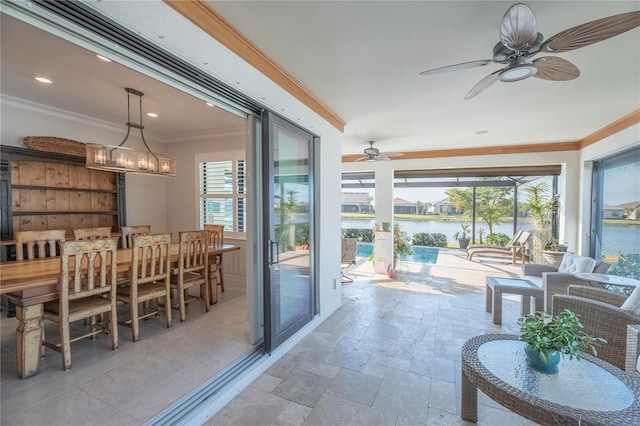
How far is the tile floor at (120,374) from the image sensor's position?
1.84 metres

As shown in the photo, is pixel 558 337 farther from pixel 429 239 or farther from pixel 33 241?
pixel 429 239

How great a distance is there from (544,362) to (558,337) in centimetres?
18

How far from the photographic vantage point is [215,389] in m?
2.06

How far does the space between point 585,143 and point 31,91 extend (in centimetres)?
828

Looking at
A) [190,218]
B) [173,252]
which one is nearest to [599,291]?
[173,252]

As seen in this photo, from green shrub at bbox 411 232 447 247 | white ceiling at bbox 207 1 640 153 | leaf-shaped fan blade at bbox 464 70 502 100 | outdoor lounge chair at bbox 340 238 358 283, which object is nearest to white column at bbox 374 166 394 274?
outdoor lounge chair at bbox 340 238 358 283

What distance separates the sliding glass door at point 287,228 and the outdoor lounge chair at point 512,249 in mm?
5902

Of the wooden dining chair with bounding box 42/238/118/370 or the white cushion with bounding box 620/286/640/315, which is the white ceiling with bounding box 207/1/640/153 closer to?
the white cushion with bounding box 620/286/640/315

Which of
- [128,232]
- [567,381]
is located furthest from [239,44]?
[128,232]

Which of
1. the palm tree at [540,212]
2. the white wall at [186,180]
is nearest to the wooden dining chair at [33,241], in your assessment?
the white wall at [186,180]

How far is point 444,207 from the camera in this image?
9.85 m

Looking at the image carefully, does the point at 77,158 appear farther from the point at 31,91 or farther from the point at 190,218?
the point at 190,218

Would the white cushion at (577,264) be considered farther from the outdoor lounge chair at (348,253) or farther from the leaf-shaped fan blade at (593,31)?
the outdoor lounge chair at (348,253)

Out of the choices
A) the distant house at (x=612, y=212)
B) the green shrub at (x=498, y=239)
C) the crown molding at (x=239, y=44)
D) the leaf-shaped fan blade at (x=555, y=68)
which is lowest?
the green shrub at (x=498, y=239)
